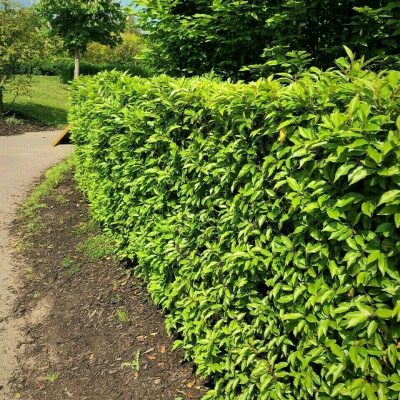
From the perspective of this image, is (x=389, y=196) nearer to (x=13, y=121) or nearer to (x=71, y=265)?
(x=71, y=265)

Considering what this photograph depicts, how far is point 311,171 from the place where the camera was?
7.13 feet

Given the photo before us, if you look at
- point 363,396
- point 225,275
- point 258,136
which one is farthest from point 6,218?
point 363,396

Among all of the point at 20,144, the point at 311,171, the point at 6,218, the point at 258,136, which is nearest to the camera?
A: the point at 311,171

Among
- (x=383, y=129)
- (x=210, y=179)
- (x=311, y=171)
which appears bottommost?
(x=210, y=179)

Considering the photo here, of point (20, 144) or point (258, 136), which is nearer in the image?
point (258, 136)

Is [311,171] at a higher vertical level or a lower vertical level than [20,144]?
higher

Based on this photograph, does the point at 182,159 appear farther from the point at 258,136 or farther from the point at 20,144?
the point at 20,144

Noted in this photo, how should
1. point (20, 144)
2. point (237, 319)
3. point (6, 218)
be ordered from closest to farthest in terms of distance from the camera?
point (237, 319) → point (6, 218) → point (20, 144)

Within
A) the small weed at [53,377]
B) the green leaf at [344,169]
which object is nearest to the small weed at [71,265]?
the small weed at [53,377]

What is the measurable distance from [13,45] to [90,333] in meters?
14.9

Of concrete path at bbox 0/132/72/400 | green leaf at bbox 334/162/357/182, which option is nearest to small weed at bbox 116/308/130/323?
concrete path at bbox 0/132/72/400

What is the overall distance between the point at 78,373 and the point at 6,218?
4581 millimetres

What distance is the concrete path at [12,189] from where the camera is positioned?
4.07m

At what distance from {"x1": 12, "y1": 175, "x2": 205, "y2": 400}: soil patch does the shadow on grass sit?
1391 cm
